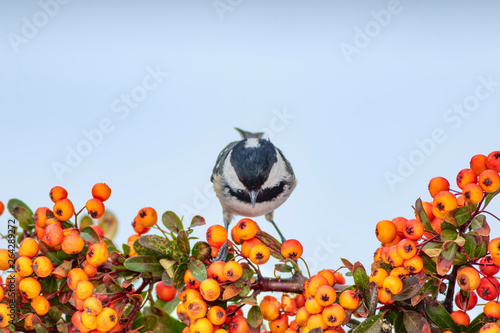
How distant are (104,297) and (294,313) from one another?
0.35 meters

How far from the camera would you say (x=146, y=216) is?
1007 mm

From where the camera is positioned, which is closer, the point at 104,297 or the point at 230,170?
the point at 104,297

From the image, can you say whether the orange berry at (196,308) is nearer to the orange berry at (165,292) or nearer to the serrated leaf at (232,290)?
the serrated leaf at (232,290)

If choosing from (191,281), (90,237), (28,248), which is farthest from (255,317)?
(28,248)

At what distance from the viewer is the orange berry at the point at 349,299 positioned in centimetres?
81

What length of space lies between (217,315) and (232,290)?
0.05 metres

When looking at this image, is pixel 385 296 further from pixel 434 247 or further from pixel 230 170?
pixel 230 170

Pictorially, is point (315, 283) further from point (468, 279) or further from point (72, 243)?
point (72, 243)

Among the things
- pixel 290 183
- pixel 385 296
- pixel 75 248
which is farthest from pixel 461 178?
pixel 290 183

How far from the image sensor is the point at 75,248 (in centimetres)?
93

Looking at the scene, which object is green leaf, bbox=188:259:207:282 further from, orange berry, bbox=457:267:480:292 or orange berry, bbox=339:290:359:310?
orange berry, bbox=457:267:480:292

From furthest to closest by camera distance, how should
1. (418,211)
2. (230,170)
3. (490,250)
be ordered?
(230,170), (418,211), (490,250)

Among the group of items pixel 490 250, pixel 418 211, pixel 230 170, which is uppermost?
pixel 230 170

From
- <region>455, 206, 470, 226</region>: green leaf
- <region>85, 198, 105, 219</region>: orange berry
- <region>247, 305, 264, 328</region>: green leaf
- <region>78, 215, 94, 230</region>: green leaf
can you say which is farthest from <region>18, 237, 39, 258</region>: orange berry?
<region>455, 206, 470, 226</region>: green leaf
